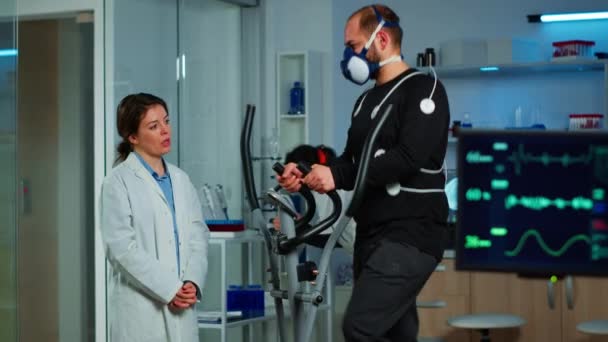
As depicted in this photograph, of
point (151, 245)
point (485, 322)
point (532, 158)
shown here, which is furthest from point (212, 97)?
point (532, 158)

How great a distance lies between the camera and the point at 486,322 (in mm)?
5297

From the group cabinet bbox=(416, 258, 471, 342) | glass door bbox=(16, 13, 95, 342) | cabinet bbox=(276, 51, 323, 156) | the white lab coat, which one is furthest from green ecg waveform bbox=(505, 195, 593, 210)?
cabinet bbox=(276, 51, 323, 156)

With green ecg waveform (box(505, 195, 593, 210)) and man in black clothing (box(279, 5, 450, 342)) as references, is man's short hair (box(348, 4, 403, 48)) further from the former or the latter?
green ecg waveform (box(505, 195, 593, 210))

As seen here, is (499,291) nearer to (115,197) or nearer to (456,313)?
(456,313)

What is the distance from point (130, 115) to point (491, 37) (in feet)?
11.1

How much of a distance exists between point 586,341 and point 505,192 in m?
4.24

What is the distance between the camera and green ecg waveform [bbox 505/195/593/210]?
1.70 meters

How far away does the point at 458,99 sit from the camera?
6.59m

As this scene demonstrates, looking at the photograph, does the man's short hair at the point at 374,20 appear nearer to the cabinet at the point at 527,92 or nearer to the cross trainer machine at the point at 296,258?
the cross trainer machine at the point at 296,258

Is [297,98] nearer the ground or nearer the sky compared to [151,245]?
nearer the sky

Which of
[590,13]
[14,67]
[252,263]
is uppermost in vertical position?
[590,13]

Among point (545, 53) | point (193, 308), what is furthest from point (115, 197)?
point (545, 53)

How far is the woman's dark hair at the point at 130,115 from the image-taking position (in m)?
3.70

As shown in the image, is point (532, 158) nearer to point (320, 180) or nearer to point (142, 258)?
point (320, 180)
